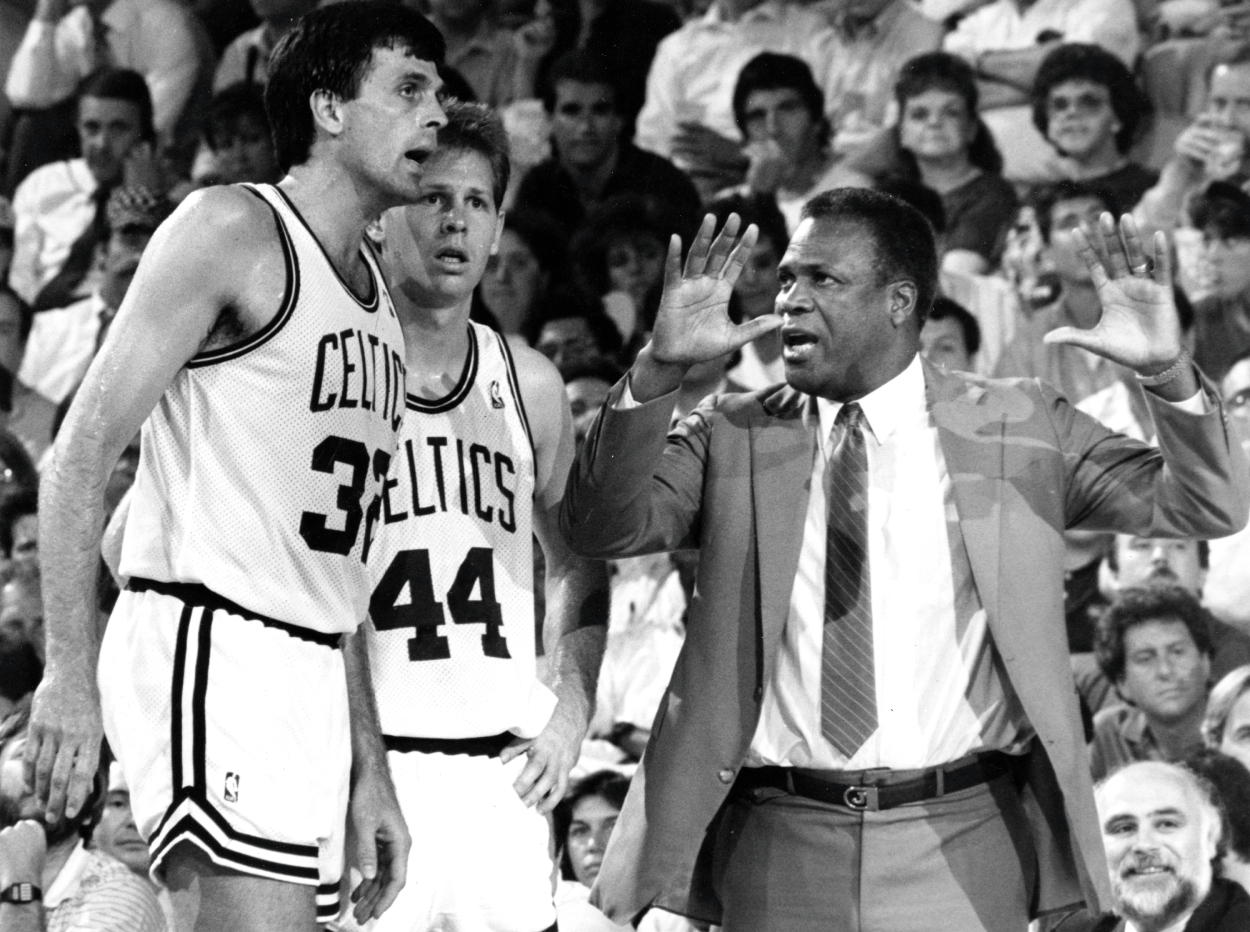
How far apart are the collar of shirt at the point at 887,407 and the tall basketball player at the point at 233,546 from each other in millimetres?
710

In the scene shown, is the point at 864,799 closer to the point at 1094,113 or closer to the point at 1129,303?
the point at 1129,303

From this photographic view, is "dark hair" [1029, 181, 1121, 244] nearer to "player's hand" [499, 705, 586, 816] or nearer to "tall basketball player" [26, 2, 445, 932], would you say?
"player's hand" [499, 705, 586, 816]

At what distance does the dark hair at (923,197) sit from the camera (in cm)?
513

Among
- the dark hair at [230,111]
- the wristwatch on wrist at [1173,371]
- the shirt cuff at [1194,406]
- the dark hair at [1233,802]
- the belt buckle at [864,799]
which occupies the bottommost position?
the dark hair at [1233,802]

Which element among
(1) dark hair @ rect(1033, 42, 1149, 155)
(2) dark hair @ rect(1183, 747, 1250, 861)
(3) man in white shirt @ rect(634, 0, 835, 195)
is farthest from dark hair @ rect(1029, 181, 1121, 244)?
(2) dark hair @ rect(1183, 747, 1250, 861)

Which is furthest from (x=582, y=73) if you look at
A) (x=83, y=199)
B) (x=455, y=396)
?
(x=455, y=396)

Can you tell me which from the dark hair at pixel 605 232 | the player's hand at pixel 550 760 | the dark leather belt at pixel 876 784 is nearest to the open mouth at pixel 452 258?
the player's hand at pixel 550 760

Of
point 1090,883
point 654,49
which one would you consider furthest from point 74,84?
point 1090,883

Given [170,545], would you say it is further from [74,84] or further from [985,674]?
[74,84]

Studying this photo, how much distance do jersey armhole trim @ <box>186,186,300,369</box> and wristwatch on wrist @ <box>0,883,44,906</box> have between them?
7.01 ft

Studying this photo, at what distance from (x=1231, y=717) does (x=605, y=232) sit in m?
2.47

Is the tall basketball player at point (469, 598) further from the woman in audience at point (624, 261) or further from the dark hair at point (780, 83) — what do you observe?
the dark hair at point (780, 83)

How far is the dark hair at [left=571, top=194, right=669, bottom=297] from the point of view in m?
5.58

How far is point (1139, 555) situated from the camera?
4480 mm
